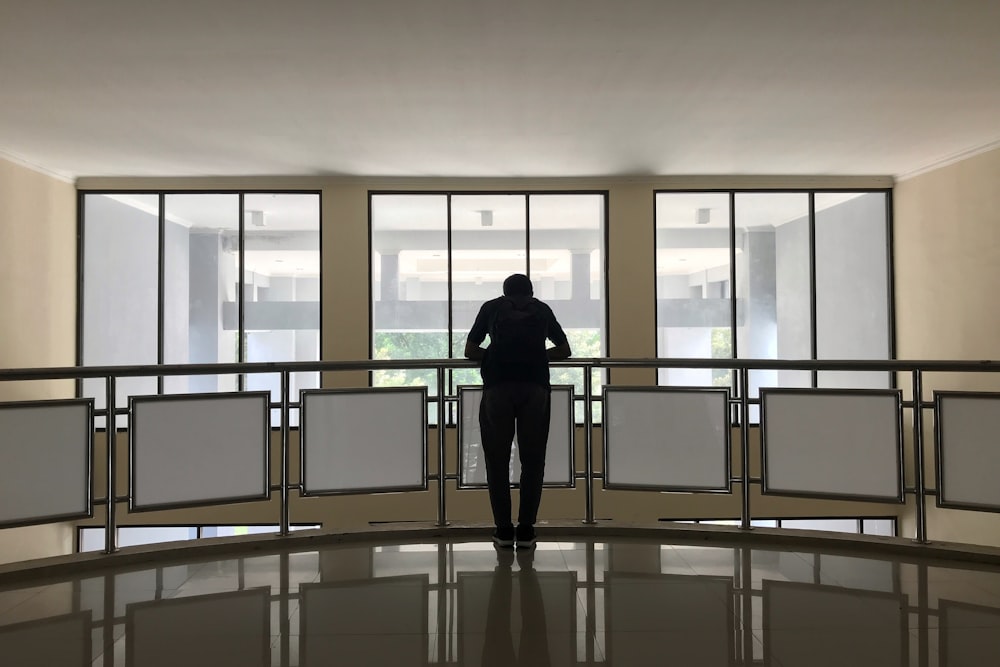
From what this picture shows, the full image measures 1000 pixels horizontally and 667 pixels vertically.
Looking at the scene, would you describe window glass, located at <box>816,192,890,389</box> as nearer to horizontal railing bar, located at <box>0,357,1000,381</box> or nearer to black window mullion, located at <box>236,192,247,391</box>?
horizontal railing bar, located at <box>0,357,1000,381</box>

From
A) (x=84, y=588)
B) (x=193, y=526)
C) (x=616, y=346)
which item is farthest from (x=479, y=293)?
(x=84, y=588)

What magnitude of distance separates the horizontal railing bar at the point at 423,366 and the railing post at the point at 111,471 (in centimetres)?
14

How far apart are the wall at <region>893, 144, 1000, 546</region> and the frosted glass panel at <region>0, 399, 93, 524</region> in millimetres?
9777

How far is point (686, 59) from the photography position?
21.4 feet

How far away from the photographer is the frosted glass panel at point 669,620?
9.41 feet

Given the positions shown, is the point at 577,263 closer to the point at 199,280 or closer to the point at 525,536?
the point at 199,280

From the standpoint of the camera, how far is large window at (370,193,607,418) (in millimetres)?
12000

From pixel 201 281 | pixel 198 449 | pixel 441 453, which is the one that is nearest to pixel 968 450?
pixel 441 453

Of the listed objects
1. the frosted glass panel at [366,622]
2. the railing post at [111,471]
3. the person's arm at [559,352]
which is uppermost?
the person's arm at [559,352]

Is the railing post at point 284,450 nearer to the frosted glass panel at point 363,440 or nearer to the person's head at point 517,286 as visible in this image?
the frosted glass panel at point 363,440

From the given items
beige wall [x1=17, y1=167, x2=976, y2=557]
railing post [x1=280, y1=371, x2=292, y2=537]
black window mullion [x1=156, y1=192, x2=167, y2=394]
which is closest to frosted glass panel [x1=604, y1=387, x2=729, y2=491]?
railing post [x1=280, y1=371, x2=292, y2=537]

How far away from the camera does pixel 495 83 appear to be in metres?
7.10

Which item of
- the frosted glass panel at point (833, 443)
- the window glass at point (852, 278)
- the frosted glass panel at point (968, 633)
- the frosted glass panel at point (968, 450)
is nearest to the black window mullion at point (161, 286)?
the frosted glass panel at point (833, 443)

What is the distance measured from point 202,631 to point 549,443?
2522mm
